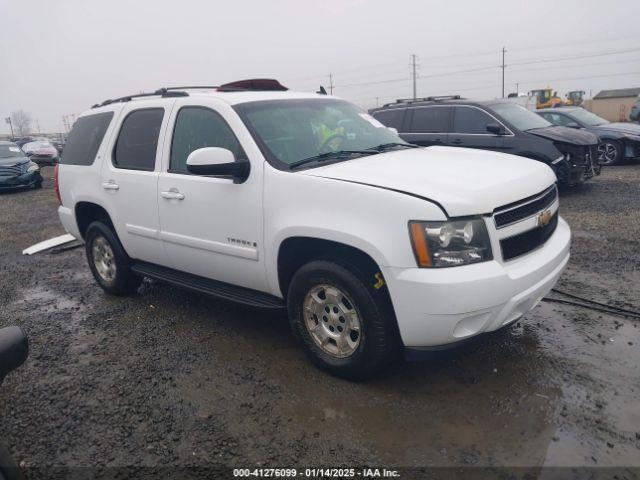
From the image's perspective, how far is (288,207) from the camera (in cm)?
341

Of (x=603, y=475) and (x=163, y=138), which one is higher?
(x=163, y=138)

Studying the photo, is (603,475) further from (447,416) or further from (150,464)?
(150,464)

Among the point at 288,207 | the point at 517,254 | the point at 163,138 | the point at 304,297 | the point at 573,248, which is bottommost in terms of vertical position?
the point at 573,248

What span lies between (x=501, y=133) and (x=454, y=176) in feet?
20.8

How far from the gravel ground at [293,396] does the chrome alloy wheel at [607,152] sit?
8.85 m

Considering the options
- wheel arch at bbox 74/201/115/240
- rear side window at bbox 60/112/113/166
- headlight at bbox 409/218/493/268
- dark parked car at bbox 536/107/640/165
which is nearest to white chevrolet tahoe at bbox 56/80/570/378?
headlight at bbox 409/218/493/268

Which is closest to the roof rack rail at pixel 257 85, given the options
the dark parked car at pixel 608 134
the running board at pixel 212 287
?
the running board at pixel 212 287

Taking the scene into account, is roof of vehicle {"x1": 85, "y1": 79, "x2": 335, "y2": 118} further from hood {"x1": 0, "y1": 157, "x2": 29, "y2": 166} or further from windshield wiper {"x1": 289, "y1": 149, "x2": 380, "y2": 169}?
hood {"x1": 0, "y1": 157, "x2": 29, "y2": 166}

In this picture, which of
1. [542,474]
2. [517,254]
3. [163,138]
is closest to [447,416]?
[542,474]

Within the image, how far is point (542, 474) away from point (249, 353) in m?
2.19

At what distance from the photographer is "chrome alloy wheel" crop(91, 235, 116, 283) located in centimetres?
526

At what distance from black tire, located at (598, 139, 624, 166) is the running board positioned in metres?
11.7

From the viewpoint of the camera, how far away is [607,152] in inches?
501

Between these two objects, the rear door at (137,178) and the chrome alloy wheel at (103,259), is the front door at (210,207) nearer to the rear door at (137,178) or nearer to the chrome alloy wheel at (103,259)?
the rear door at (137,178)
